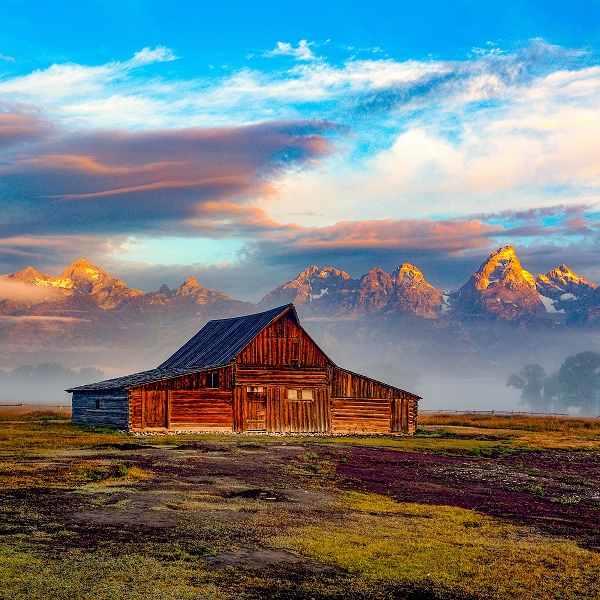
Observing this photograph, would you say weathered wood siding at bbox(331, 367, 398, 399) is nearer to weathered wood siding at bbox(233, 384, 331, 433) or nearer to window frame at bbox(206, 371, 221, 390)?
weathered wood siding at bbox(233, 384, 331, 433)

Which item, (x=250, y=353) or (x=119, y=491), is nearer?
(x=119, y=491)

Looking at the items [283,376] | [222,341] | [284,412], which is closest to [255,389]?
[283,376]

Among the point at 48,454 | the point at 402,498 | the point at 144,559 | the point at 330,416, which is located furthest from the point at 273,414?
the point at 144,559

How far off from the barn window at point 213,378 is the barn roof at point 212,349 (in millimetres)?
529

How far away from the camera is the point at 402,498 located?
30422 mm

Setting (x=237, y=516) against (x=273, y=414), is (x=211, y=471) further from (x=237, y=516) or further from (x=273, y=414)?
(x=273, y=414)

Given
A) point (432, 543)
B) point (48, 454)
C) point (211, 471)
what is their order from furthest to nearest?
point (48, 454) → point (211, 471) → point (432, 543)

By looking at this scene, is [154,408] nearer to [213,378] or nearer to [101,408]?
[213,378]

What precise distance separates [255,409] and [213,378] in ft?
13.8

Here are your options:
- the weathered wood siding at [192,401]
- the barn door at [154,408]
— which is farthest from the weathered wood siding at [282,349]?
the barn door at [154,408]

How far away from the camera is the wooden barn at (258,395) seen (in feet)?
211

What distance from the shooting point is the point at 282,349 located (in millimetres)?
71000

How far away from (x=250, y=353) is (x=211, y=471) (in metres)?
34.8

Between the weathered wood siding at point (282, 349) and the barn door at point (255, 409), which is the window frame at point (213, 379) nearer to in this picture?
the weathered wood siding at point (282, 349)
